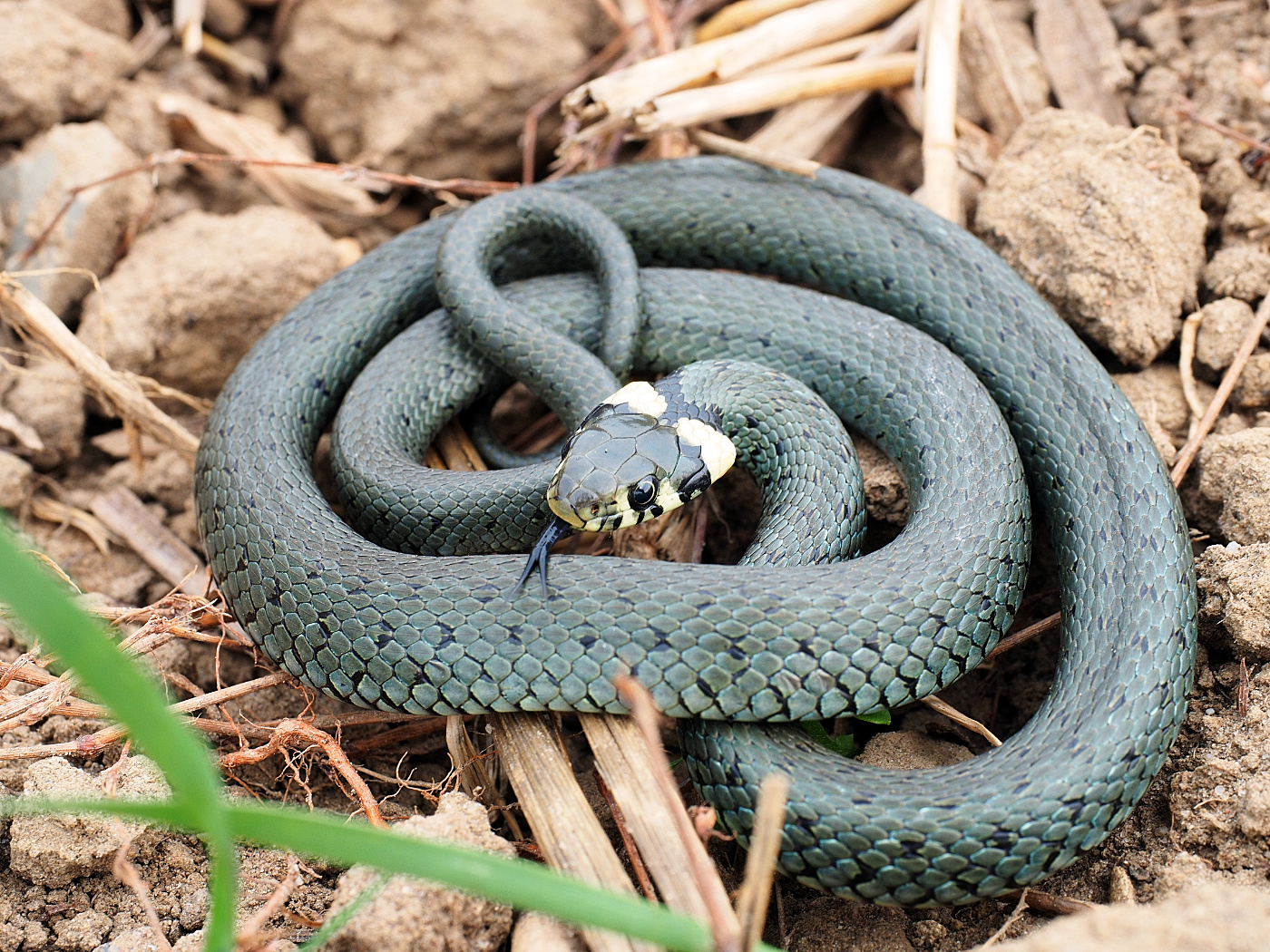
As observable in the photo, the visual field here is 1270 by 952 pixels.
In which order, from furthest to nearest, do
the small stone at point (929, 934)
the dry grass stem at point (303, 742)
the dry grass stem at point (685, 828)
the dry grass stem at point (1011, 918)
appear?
the dry grass stem at point (303, 742) < the small stone at point (929, 934) < the dry grass stem at point (1011, 918) < the dry grass stem at point (685, 828)

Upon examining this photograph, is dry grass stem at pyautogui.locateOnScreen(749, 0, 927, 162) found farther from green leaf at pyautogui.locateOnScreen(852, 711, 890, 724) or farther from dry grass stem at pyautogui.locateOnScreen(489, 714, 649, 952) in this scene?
dry grass stem at pyautogui.locateOnScreen(489, 714, 649, 952)

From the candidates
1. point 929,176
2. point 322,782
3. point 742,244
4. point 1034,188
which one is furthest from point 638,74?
point 322,782

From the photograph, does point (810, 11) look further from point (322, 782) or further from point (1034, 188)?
point (322, 782)

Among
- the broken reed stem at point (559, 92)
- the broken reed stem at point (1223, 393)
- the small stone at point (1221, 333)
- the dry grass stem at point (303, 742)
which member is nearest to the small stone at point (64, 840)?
the dry grass stem at point (303, 742)

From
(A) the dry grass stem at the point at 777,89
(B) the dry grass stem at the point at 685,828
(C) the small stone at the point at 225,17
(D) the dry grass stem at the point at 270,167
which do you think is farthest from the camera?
(C) the small stone at the point at 225,17

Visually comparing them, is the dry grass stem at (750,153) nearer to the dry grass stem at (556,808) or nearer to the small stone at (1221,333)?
the small stone at (1221,333)

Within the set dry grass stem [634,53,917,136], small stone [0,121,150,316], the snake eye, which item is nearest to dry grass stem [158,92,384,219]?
small stone [0,121,150,316]

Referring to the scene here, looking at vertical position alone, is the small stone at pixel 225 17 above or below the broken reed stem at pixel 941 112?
above
